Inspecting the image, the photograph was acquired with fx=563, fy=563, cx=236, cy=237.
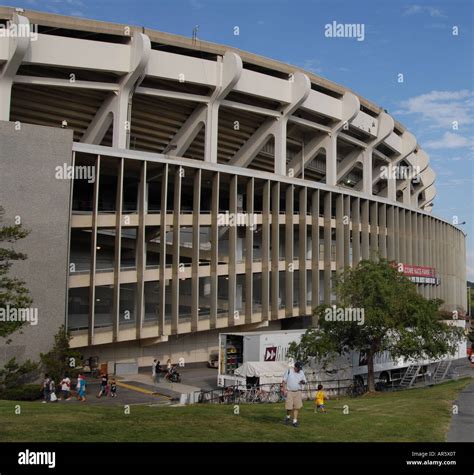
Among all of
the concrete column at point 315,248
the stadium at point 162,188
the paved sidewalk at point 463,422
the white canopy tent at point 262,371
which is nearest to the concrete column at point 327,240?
the stadium at point 162,188

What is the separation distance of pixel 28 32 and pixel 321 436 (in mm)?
26237

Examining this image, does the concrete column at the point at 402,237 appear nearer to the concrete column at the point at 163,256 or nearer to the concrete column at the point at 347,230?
the concrete column at the point at 347,230

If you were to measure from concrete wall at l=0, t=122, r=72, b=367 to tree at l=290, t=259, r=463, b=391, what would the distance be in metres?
11.6

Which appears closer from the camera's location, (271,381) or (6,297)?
(6,297)

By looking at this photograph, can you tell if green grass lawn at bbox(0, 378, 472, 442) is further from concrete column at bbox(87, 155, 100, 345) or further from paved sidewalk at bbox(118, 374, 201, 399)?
concrete column at bbox(87, 155, 100, 345)

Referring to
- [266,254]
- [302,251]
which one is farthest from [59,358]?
[302,251]

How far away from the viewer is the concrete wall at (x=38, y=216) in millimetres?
25922

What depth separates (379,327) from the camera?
87.2 feet

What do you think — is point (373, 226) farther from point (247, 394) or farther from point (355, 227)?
point (247, 394)

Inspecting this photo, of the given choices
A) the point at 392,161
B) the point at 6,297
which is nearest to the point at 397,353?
the point at 6,297

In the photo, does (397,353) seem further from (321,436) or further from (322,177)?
(322,177)

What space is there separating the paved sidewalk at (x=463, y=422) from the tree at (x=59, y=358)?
16535 millimetres

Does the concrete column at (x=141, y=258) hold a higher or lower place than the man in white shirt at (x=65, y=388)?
higher
